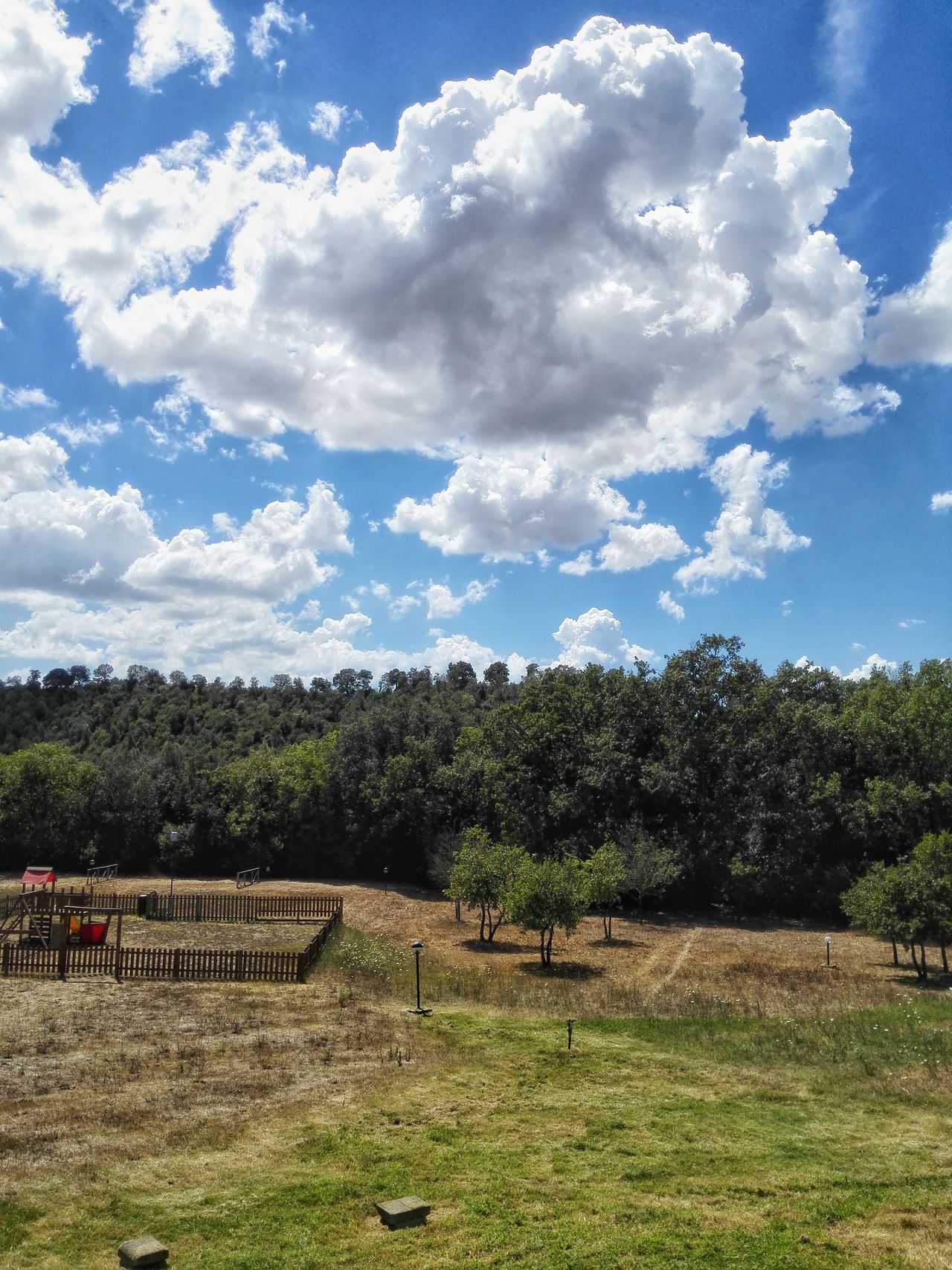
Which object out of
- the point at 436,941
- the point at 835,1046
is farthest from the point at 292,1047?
the point at 436,941

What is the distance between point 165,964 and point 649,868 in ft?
73.8

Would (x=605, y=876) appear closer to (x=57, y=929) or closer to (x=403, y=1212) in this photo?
(x=57, y=929)

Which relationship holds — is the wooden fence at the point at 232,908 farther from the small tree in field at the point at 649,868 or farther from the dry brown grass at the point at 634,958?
the small tree in field at the point at 649,868

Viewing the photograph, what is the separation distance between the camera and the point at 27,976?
23.2m

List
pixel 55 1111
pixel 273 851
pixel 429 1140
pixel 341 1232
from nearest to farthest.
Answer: pixel 341 1232, pixel 429 1140, pixel 55 1111, pixel 273 851

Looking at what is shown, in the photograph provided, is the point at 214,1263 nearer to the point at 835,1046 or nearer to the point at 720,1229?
the point at 720,1229

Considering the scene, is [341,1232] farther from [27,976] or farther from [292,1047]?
[27,976]

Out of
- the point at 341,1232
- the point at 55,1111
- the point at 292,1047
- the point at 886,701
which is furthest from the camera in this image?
the point at 886,701

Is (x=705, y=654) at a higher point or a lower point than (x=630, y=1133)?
higher

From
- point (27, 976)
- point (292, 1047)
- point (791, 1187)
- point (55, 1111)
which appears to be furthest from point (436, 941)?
point (791, 1187)

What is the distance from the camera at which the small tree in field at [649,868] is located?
38.5m

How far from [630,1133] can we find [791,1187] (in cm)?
250

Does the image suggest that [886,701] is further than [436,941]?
→ Yes

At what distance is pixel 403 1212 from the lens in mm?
9125
